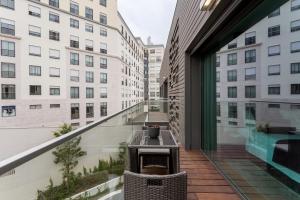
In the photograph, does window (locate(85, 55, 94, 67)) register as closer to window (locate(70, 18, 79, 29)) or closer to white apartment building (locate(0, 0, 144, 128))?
white apartment building (locate(0, 0, 144, 128))

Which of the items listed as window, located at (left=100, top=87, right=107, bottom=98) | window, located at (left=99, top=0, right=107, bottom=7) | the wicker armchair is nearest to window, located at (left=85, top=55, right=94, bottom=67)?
window, located at (left=100, top=87, right=107, bottom=98)

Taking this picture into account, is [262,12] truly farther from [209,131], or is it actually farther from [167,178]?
[209,131]

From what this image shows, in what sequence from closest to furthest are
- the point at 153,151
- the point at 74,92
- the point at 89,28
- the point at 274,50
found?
the point at 274,50 → the point at 153,151 → the point at 74,92 → the point at 89,28

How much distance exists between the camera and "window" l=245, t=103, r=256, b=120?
220cm

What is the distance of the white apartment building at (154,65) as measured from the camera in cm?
4981

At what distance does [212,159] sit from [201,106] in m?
1.04

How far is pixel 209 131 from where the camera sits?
3.96m

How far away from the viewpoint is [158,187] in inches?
58.3

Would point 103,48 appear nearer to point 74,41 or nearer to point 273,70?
point 74,41

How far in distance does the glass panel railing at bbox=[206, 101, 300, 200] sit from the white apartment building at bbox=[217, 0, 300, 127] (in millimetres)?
11

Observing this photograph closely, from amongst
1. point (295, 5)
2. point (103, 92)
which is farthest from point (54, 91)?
point (295, 5)

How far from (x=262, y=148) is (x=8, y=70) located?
19725 mm

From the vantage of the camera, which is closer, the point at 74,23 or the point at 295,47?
the point at 295,47

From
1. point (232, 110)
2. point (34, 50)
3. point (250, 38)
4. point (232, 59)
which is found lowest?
point (232, 110)
